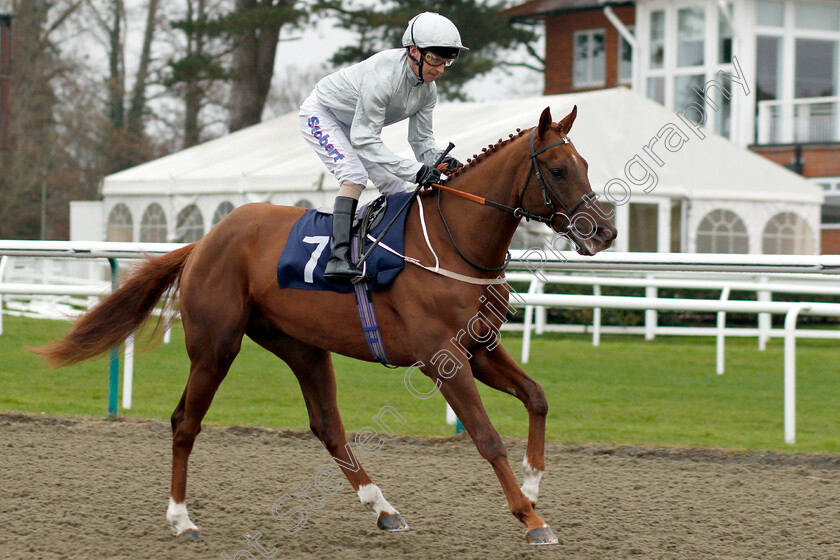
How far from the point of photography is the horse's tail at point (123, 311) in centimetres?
468

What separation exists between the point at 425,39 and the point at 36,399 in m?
4.54

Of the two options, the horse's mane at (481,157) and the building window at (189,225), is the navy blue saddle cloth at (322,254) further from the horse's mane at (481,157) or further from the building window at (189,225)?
the building window at (189,225)

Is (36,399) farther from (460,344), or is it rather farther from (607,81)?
(607,81)

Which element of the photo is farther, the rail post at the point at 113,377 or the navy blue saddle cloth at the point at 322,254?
the rail post at the point at 113,377

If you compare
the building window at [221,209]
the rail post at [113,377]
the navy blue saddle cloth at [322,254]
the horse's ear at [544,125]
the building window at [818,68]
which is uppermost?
the building window at [818,68]

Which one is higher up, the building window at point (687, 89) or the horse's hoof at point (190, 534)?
the building window at point (687, 89)

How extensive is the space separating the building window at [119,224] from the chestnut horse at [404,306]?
11.7 meters

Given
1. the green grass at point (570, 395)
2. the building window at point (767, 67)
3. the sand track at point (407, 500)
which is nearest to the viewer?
the sand track at point (407, 500)

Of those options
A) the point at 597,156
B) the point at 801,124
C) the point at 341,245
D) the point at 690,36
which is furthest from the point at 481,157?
the point at 690,36

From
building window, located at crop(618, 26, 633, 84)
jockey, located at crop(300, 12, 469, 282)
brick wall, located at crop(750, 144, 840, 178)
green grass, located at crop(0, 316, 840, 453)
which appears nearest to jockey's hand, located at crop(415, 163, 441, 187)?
jockey, located at crop(300, 12, 469, 282)

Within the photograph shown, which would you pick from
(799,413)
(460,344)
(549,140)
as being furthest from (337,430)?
(799,413)

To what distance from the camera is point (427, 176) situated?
396 cm

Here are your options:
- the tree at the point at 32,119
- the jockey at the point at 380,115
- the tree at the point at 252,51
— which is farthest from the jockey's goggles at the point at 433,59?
the tree at the point at 32,119

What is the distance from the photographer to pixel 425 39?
12.9ft
